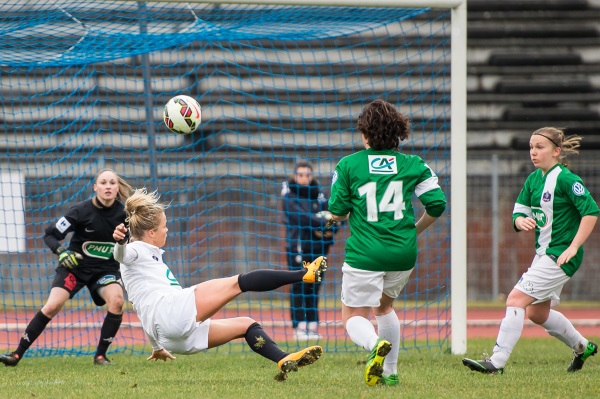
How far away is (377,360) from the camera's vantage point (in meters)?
5.27

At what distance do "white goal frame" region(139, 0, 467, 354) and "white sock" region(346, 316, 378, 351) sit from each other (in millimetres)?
2689

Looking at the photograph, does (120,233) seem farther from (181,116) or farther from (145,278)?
(181,116)

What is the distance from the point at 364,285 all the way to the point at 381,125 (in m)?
1.04

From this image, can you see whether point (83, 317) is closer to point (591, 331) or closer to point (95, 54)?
point (95, 54)

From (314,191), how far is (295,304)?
1.31 metres

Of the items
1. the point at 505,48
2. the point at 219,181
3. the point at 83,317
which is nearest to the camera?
the point at 83,317

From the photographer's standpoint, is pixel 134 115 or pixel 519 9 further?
pixel 519 9

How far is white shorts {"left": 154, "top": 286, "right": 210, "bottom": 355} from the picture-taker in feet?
18.5

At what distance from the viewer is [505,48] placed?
1655cm

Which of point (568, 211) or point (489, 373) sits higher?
point (568, 211)

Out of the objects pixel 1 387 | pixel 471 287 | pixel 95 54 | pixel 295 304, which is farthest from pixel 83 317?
pixel 471 287

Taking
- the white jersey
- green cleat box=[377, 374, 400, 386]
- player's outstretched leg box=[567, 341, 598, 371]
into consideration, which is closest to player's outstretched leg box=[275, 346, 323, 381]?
green cleat box=[377, 374, 400, 386]

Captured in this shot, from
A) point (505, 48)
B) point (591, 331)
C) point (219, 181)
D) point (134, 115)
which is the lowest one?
point (591, 331)

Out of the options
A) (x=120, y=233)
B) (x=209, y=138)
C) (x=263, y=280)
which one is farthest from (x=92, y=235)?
(x=209, y=138)
